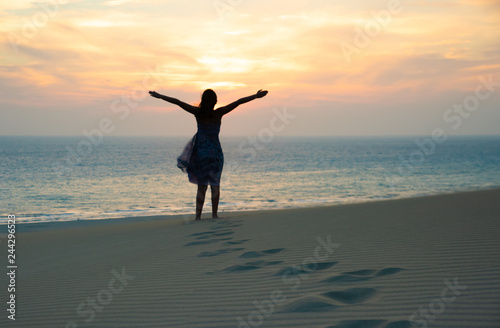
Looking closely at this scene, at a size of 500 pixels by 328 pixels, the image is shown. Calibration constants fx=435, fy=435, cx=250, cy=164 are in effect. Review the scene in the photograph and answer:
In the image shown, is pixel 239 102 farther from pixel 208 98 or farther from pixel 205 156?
pixel 205 156

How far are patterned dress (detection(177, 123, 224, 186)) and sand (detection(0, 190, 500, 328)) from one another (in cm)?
132

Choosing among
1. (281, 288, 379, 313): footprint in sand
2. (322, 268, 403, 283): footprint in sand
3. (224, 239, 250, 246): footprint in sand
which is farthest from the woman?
(281, 288, 379, 313): footprint in sand

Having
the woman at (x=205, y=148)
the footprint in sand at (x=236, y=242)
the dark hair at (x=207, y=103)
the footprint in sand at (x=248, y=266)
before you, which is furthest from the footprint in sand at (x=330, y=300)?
the dark hair at (x=207, y=103)

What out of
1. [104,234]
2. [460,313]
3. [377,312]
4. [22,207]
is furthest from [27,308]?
[22,207]

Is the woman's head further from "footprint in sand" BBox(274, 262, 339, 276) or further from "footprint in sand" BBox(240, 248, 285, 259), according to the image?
"footprint in sand" BBox(274, 262, 339, 276)

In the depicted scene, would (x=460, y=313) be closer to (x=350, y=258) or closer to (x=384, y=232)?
(x=350, y=258)

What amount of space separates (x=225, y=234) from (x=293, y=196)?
42.5 ft

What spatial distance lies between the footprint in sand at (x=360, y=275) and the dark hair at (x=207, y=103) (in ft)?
15.0

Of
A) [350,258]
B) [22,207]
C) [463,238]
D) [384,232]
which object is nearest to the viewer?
[350,258]

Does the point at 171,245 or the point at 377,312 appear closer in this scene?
the point at 377,312

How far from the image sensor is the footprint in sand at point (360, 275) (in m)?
3.59

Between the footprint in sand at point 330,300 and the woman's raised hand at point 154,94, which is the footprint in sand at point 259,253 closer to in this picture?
the footprint in sand at point 330,300

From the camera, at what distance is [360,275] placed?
12.2 ft

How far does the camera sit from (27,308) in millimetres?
3838
